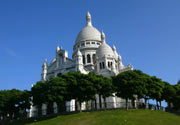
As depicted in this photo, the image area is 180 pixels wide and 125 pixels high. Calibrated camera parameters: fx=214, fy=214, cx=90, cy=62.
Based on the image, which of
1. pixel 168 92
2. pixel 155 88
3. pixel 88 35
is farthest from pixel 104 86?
pixel 88 35

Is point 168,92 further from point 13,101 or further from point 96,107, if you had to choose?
point 13,101

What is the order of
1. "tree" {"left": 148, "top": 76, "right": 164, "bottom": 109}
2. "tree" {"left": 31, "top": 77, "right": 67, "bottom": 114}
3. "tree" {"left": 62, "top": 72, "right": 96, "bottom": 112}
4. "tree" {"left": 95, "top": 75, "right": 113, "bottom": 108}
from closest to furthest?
"tree" {"left": 31, "top": 77, "right": 67, "bottom": 114}
"tree" {"left": 62, "top": 72, "right": 96, "bottom": 112}
"tree" {"left": 95, "top": 75, "right": 113, "bottom": 108}
"tree" {"left": 148, "top": 76, "right": 164, "bottom": 109}

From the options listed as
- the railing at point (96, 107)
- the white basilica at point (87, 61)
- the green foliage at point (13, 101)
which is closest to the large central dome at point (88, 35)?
the white basilica at point (87, 61)

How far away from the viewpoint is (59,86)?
46.6 m

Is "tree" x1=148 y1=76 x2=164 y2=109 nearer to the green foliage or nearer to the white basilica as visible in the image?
the white basilica

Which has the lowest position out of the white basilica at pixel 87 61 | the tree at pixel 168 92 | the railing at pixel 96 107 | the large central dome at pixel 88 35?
the railing at pixel 96 107

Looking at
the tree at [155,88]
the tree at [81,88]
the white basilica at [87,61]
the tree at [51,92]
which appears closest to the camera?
the tree at [51,92]

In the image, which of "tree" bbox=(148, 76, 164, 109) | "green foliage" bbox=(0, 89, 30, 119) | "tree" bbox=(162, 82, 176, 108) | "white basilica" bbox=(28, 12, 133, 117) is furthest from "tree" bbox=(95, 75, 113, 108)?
"green foliage" bbox=(0, 89, 30, 119)

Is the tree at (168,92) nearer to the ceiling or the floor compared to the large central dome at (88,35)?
nearer to the floor

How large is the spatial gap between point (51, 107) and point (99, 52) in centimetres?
2530

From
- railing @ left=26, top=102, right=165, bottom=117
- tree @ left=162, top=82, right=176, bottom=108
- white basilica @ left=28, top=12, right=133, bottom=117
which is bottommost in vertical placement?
railing @ left=26, top=102, right=165, bottom=117

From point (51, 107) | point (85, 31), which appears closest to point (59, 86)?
point (51, 107)

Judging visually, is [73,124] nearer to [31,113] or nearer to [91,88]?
[91,88]

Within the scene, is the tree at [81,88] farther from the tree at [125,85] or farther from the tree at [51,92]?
the tree at [125,85]
